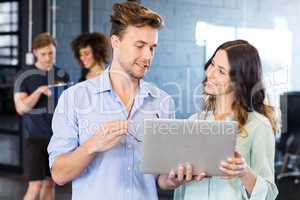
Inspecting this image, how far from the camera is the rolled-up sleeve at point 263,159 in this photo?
1.61 meters

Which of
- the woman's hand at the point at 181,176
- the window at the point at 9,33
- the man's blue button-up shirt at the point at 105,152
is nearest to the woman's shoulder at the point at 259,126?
the woman's hand at the point at 181,176

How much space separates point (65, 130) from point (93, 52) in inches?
74.6

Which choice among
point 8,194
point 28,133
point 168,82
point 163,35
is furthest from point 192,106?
point 8,194

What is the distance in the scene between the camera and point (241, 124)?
5.54 ft

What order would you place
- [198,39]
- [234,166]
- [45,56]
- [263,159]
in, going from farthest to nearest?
1. [198,39]
2. [45,56]
3. [263,159]
4. [234,166]

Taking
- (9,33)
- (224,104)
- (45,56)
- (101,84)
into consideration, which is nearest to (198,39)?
(45,56)

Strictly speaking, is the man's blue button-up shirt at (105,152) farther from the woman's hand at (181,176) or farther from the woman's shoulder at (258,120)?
the woman's shoulder at (258,120)

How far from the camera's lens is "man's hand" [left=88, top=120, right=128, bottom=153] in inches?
59.4

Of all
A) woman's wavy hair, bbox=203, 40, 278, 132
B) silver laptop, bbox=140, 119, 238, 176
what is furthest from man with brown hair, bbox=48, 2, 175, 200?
woman's wavy hair, bbox=203, 40, 278, 132

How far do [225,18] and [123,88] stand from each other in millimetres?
2117

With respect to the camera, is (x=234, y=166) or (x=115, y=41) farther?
(x=115, y=41)

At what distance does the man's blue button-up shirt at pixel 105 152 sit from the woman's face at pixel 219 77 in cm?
26

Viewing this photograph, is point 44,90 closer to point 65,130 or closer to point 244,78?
point 65,130

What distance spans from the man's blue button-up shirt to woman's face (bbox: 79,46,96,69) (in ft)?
5.82
